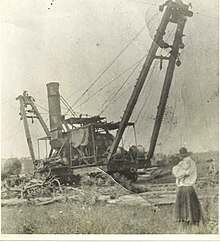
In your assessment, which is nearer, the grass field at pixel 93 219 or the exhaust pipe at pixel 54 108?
the grass field at pixel 93 219

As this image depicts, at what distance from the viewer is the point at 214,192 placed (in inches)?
91.7

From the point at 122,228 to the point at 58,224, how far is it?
0.26 m

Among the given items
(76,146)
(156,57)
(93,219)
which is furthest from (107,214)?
(156,57)

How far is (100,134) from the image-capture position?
7.88 feet

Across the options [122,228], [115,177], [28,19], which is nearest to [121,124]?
[115,177]

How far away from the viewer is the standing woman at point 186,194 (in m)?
2.31

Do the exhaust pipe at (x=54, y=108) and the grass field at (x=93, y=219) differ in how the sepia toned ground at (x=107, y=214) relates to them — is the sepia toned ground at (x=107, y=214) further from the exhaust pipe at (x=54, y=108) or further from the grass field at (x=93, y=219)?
the exhaust pipe at (x=54, y=108)

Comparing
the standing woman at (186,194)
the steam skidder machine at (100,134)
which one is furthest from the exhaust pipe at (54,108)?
the standing woman at (186,194)

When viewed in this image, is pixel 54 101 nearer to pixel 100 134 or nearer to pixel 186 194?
pixel 100 134

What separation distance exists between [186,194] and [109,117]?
422 millimetres

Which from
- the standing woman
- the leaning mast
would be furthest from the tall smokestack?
the standing woman

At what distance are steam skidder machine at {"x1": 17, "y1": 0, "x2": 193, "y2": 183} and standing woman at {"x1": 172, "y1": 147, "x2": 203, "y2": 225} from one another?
0.13m

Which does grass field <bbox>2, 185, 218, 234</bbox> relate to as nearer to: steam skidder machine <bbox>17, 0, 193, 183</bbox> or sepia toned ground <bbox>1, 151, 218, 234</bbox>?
sepia toned ground <bbox>1, 151, 218, 234</bbox>

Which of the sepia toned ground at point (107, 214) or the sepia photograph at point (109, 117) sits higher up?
the sepia photograph at point (109, 117)
